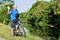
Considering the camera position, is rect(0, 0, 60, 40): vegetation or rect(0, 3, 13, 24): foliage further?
rect(0, 3, 13, 24): foliage

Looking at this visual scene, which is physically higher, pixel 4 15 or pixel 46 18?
pixel 4 15

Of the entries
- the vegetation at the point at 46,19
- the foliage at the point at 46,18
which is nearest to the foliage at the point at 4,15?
the vegetation at the point at 46,19

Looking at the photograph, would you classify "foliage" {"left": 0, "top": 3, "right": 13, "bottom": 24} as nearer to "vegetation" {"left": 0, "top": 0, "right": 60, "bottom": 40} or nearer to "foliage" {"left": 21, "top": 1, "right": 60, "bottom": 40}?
"vegetation" {"left": 0, "top": 0, "right": 60, "bottom": 40}

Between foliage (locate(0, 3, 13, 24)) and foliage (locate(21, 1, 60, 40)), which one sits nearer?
foliage (locate(21, 1, 60, 40))

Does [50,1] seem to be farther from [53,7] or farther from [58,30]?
[58,30]

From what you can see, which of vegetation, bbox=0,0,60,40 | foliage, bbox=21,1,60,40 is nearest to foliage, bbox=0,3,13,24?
vegetation, bbox=0,0,60,40

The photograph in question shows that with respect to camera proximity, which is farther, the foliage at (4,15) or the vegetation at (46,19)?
the foliage at (4,15)

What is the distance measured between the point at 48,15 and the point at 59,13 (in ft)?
2.74

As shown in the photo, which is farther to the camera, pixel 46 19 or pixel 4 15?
pixel 4 15

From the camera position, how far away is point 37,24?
19.8 m

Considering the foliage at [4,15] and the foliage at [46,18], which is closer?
the foliage at [46,18]

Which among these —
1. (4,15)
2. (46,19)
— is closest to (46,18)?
(46,19)

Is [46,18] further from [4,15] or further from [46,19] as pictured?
[4,15]

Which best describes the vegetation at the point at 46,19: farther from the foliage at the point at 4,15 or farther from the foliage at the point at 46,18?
the foliage at the point at 4,15
